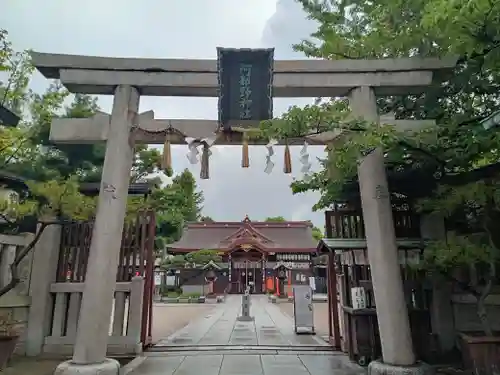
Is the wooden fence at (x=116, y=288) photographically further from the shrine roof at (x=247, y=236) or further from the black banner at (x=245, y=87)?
the shrine roof at (x=247, y=236)

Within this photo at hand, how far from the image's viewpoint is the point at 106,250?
5.38 metres

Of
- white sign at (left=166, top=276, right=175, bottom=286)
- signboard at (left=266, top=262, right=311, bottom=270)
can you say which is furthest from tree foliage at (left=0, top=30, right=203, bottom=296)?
signboard at (left=266, top=262, right=311, bottom=270)

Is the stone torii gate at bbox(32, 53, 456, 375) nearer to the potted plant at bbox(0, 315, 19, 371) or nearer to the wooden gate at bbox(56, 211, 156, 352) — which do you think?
the potted plant at bbox(0, 315, 19, 371)

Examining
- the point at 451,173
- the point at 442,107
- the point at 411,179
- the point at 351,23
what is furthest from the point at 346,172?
the point at 351,23

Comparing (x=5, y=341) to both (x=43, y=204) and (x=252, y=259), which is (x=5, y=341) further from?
(x=252, y=259)

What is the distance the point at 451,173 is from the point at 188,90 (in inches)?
176

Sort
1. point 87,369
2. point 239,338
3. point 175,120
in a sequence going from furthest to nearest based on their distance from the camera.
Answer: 1. point 239,338
2. point 175,120
3. point 87,369

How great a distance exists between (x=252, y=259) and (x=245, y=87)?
28294mm

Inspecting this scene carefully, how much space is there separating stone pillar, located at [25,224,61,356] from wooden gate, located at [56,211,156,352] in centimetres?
15

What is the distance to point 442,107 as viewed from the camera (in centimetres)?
695

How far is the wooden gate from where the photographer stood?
726cm

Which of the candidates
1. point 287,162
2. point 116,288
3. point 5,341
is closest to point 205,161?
point 287,162

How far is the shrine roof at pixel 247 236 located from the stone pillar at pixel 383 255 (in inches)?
1077

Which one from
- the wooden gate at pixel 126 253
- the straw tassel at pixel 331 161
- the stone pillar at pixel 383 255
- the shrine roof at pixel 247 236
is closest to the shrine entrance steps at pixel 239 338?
the wooden gate at pixel 126 253
